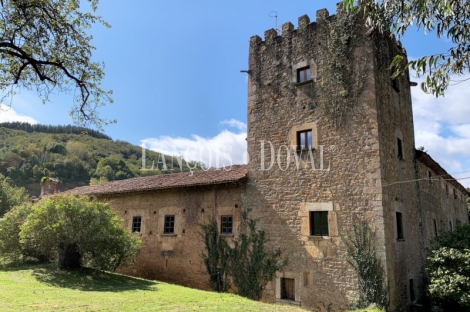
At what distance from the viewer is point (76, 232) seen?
A: 12.9m

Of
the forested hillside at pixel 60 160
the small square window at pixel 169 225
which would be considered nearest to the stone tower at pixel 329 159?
the small square window at pixel 169 225

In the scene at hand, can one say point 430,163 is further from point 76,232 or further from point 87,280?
point 76,232

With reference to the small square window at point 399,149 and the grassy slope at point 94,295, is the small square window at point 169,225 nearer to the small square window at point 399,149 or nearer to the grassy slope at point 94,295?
the grassy slope at point 94,295

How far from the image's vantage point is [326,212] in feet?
37.1

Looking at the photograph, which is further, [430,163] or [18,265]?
[430,163]

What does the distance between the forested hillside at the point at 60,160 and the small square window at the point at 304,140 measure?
36.3m

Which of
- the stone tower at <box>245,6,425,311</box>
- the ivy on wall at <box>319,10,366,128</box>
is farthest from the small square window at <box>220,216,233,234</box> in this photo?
the ivy on wall at <box>319,10,366,128</box>

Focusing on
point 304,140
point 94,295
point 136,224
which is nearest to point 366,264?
point 304,140

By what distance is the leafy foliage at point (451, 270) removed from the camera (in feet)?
32.5

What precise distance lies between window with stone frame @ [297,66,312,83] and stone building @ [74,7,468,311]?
0.04 metres

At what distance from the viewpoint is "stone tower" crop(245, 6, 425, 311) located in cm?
1070

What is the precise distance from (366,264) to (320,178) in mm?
3136

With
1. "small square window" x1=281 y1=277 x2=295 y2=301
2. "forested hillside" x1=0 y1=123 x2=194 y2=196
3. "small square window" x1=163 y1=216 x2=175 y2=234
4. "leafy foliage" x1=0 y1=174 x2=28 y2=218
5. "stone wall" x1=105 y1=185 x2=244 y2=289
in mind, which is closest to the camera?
"small square window" x1=281 y1=277 x2=295 y2=301

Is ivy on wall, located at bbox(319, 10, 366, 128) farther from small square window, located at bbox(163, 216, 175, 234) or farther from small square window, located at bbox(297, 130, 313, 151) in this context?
small square window, located at bbox(163, 216, 175, 234)
